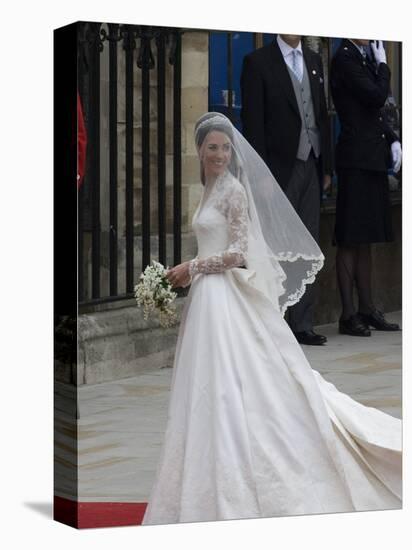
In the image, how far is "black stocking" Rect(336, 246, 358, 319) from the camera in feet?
26.5

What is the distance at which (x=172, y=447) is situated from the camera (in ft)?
24.6

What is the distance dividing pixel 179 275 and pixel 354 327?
1098 mm

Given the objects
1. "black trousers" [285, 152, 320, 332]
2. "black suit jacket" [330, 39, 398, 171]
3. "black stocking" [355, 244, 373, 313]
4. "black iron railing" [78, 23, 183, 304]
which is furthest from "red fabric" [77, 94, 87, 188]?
"black stocking" [355, 244, 373, 313]

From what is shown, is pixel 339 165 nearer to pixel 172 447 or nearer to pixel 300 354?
pixel 300 354

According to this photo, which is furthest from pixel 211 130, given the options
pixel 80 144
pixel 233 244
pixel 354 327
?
pixel 354 327

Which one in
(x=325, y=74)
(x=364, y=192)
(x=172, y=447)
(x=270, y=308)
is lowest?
(x=172, y=447)

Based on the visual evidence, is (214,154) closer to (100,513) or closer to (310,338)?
(310,338)

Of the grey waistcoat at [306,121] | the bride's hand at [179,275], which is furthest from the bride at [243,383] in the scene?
the grey waistcoat at [306,121]

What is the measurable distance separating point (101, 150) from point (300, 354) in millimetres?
1258

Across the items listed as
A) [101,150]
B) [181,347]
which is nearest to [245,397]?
[181,347]

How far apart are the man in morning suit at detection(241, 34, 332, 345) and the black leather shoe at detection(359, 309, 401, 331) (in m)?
0.35

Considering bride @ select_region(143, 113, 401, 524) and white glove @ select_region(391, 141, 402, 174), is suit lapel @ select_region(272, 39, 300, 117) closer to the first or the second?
bride @ select_region(143, 113, 401, 524)

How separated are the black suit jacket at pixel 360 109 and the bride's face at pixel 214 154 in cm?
72

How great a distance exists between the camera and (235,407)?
7.50 metres
